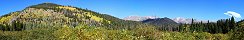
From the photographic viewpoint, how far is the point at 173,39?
88438 mm

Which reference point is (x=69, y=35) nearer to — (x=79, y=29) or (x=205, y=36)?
(x=79, y=29)

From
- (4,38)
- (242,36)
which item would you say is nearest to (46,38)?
(4,38)

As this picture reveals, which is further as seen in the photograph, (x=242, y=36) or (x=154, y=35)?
(x=154, y=35)

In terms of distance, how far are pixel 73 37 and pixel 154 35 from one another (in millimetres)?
39978

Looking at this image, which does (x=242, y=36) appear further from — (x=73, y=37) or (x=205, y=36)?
(x=205, y=36)

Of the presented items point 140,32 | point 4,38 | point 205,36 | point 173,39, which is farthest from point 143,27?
point 4,38

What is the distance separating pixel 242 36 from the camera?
38.6 meters

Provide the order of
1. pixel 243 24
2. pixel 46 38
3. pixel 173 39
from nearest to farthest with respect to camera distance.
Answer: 1. pixel 243 24
2. pixel 173 39
3. pixel 46 38

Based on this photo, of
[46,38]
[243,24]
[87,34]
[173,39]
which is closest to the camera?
[243,24]

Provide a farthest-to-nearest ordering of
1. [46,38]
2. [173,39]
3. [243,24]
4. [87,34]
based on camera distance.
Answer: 1. [46,38]
2. [173,39]
3. [87,34]
4. [243,24]

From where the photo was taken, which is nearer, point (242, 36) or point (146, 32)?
point (242, 36)

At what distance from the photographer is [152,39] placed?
90000mm

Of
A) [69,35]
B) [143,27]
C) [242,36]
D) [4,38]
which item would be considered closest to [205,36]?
[143,27]

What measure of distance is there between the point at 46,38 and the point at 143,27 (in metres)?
38.5
